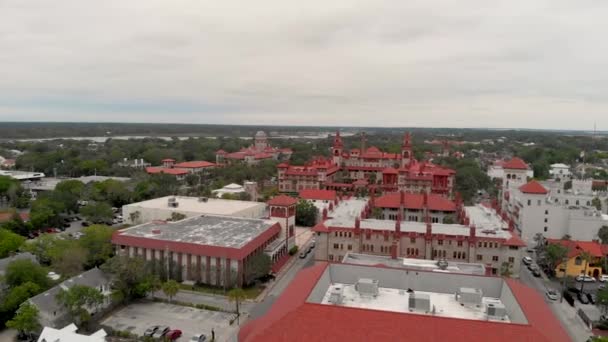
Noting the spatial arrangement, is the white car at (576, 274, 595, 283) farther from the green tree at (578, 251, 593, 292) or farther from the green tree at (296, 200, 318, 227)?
the green tree at (296, 200, 318, 227)

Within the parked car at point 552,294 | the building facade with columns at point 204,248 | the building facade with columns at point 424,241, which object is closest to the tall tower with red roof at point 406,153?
the building facade with columns at point 424,241

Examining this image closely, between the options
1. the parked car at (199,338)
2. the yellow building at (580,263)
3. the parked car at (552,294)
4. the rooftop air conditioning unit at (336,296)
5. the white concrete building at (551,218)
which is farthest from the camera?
the white concrete building at (551,218)

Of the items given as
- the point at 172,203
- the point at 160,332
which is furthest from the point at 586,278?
the point at 172,203

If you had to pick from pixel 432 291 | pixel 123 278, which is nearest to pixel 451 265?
pixel 432 291

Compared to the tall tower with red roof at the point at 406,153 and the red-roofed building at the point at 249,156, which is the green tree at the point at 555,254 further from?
the red-roofed building at the point at 249,156

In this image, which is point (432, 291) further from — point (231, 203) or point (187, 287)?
point (231, 203)

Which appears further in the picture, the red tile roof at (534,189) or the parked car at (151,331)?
the red tile roof at (534,189)
